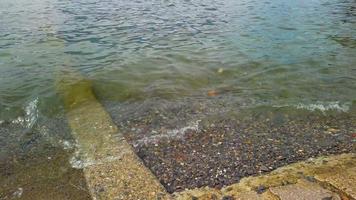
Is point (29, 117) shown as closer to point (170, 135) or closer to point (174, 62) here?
point (170, 135)

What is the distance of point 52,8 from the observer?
26.5 m

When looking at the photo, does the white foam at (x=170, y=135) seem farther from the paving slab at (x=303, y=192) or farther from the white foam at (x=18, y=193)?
the paving slab at (x=303, y=192)

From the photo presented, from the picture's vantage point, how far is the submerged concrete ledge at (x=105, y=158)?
6164 mm

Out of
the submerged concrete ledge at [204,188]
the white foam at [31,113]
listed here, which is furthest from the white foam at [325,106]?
the white foam at [31,113]

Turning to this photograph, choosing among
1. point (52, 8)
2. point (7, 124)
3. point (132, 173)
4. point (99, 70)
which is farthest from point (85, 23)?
point (132, 173)

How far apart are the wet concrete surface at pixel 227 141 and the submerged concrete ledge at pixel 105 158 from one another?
227 mm

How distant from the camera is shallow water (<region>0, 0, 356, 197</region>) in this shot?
9742 millimetres

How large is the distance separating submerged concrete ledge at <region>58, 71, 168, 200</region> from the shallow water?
378 millimetres

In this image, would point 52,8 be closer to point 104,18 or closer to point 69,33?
point 104,18

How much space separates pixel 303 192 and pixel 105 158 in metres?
3.54

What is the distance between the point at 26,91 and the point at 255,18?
13914 millimetres

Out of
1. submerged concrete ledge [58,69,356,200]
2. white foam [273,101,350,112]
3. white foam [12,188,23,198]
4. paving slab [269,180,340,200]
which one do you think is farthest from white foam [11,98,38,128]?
white foam [273,101,350,112]

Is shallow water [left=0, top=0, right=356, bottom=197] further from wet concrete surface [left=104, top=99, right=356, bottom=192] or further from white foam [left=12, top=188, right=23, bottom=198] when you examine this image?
white foam [left=12, top=188, right=23, bottom=198]

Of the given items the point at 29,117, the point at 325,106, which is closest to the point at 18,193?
the point at 29,117
